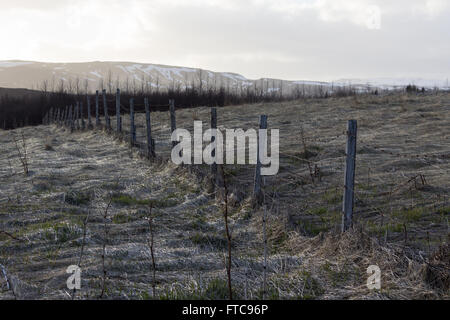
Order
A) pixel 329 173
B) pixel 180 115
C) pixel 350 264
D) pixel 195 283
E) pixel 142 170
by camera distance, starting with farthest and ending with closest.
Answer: pixel 180 115 < pixel 142 170 < pixel 329 173 < pixel 350 264 < pixel 195 283

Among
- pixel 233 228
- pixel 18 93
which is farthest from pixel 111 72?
pixel 233 228

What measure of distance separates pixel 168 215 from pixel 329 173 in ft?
10.9

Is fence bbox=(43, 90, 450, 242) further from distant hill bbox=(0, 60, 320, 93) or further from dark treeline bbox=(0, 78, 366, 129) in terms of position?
distant hill bbox=(0, 60, 320, 93)

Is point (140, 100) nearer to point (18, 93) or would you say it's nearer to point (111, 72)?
point (18, 93)

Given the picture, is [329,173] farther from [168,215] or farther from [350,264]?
[350,264]

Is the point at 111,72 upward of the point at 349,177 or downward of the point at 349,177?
upward

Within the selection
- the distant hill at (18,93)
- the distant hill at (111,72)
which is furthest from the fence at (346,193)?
the distant hill at (111,72)

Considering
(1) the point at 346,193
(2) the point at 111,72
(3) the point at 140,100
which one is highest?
(2) the point at 111,72

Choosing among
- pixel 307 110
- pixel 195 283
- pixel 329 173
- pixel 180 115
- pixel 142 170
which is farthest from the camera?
pixel 180 115

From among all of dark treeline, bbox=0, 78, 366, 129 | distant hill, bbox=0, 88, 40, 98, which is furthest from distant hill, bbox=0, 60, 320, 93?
dark treeline, bbox=0, 78, 366, 129

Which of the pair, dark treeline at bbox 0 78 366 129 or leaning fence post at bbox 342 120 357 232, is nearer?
leaning fence post at bbox 342 120 357 232

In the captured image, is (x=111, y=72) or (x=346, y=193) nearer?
(x=346, y=193)
